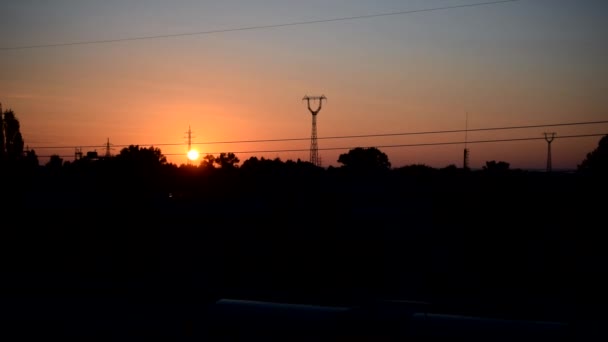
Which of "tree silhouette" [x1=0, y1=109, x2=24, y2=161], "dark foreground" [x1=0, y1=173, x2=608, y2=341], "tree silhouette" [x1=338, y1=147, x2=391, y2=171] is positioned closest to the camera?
"dark foreground" [x1=0, y1=173, x2=608, y2=341]

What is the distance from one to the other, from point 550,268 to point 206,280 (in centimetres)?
1455

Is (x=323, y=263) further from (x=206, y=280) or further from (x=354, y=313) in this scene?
(x=354, y=313)

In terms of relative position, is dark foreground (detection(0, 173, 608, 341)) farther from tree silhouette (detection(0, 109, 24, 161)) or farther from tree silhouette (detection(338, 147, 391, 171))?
tree silhouette (detection(338, 147, 391, 171))

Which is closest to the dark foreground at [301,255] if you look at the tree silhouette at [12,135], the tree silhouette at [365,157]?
the tree silhouette at [12,135]

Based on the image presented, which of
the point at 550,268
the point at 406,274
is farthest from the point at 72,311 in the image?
the point at 550,268

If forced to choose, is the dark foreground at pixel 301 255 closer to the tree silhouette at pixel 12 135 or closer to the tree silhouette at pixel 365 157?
the tree silhouette at pixel 12 135

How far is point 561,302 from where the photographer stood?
1938cm

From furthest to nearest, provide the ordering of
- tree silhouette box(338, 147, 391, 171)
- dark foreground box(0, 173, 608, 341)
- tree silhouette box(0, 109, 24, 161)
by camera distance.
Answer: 1. tree silhouette box(338, 147, 391, 171)
2. tree silhouette box(0, 109, 24, 161)
3. dark foreground box(0, 173, 608, 341)

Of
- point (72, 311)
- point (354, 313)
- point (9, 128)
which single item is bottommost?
point (72, 311)

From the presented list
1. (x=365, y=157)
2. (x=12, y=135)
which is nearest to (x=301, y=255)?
(x=12, y=135)

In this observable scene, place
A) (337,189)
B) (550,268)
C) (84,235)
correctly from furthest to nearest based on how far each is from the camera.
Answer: (337,189) → (84,235) → (550,268)

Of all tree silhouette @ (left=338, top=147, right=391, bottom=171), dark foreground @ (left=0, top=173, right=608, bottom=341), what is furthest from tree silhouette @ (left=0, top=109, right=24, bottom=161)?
tree silhouette @ (left=338, top=147, right=391, bottom=171)

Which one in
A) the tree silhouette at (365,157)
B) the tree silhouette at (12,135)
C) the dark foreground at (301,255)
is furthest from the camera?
the tree silhouette at (365,157)

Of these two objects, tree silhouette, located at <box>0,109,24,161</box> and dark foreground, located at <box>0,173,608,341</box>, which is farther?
tree silhouette, located at <box>0,109,24,161</box>
